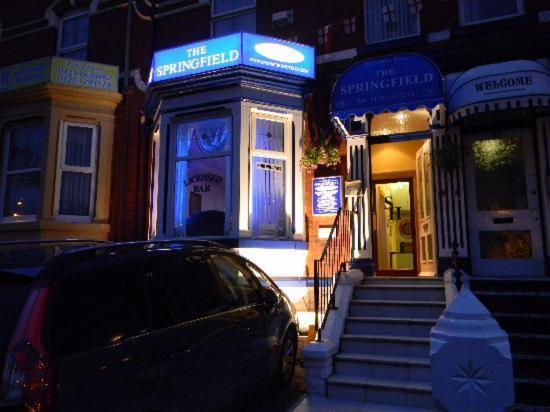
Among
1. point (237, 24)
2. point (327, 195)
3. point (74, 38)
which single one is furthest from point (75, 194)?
point (327, 195)

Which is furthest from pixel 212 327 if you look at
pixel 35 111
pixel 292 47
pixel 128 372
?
pixel 35 111

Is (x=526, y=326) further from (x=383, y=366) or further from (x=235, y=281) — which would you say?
(x=235, y=281)

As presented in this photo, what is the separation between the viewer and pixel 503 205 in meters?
7.14

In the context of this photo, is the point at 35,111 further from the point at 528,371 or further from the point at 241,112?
the point at 528,371

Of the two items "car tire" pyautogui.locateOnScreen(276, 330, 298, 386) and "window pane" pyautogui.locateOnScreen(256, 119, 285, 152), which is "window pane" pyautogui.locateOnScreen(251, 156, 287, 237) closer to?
"window pane" pyautogui.locateOnScreen(256, 119, 285, 152)

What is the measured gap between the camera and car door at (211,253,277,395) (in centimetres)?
420

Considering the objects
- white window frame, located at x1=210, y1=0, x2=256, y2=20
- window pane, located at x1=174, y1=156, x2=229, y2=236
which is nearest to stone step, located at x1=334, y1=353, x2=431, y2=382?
window pane, located at x1=174, y1=156, x2=229, y2=236

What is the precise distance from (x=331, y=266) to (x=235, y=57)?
4.04m

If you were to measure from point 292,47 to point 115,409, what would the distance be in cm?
721

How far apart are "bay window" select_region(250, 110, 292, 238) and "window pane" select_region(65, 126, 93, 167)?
4038 millimetres

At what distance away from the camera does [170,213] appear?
8672 millimetres

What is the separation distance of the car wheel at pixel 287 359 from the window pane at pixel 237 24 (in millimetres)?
7012

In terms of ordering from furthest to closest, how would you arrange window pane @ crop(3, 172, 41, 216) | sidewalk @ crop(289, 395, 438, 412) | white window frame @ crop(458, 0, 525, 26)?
window pane @ crop(3, 172, 41, 216) < white window frame @ crop(458, 0, 525, 26) < sidewalk @ crop(289, 395, 438, 412)

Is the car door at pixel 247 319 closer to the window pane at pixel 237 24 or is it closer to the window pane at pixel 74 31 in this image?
the window pane at pixel 237 24
